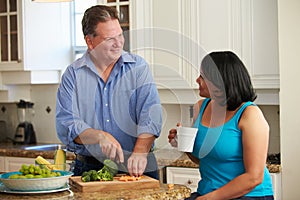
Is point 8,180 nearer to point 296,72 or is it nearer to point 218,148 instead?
point 218,148

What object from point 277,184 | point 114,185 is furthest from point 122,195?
point 277,184

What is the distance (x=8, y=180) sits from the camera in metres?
2.48

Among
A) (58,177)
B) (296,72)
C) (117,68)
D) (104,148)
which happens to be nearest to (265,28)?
(296,72)

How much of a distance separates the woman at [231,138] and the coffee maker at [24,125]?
287 cm

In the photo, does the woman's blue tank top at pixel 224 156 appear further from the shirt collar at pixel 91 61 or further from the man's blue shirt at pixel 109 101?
the shirt collar at pixel 91 61

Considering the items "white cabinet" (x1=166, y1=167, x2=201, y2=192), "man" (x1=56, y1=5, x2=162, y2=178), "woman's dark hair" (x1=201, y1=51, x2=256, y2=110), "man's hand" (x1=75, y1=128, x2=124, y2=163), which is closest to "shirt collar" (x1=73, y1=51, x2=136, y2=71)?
"man" (x1=56, y1=5, x2=162, y2=178)

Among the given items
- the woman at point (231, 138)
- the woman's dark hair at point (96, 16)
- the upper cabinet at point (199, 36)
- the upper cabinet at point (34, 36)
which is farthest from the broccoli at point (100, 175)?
the upper cabinet at point (34, 36)

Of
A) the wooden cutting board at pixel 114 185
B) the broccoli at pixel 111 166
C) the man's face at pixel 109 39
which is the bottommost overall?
the wooden cutting board at pixel 114 185

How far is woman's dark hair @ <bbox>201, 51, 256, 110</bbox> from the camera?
8.71 ft

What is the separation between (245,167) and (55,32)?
304 cm

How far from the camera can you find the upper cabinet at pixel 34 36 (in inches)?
202

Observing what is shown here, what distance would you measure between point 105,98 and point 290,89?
1.40 meters

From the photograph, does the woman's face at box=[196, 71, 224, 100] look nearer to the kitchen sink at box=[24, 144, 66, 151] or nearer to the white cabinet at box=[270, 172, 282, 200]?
the white cabinet at box=[270, 172, 282, 200]

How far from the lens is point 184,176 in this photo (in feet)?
13.7
